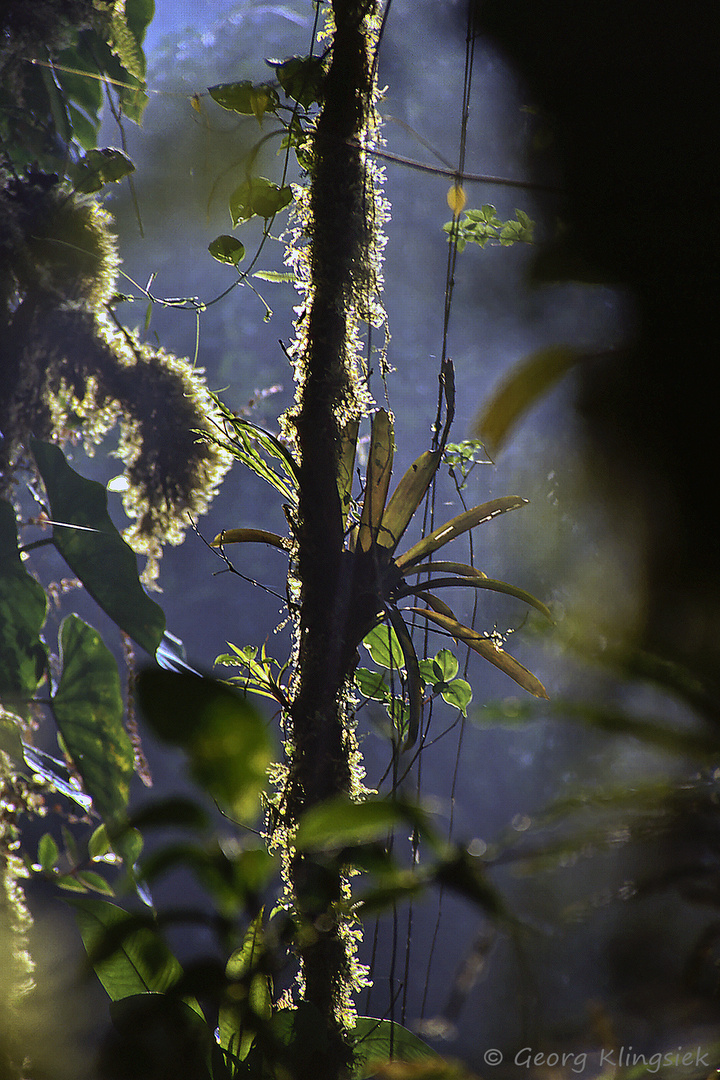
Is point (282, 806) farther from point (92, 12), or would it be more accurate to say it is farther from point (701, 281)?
point (92, 12)

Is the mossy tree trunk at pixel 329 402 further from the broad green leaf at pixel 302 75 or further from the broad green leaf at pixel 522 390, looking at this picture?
the broad green leaf at pixel 522 390

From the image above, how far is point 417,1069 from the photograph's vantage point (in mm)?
186

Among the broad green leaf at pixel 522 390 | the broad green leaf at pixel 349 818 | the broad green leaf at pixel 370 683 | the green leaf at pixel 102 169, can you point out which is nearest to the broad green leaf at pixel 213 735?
the broad green leaf at pixel 349 818

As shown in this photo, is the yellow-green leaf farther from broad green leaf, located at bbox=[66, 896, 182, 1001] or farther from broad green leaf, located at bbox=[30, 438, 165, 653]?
broad green leaf, located at bbox=[66, 896, 182, 1001]

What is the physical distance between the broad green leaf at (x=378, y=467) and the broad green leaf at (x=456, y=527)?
0.05m

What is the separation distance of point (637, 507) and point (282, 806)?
0.41m

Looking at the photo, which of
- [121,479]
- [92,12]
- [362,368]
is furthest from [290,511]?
[92,12]

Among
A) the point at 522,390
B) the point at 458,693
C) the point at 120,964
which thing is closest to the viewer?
the point at 522,390

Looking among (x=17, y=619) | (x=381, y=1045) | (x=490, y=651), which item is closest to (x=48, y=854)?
(x=17, y=619)

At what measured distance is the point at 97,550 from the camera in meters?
0.67

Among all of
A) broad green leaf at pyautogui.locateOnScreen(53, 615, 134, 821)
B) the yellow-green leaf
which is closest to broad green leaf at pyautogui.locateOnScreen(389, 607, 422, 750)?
the yellow-green leaf

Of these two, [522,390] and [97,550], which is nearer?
[522,390]

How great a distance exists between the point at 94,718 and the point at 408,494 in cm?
42

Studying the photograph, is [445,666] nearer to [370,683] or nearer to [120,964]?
[370,683]
